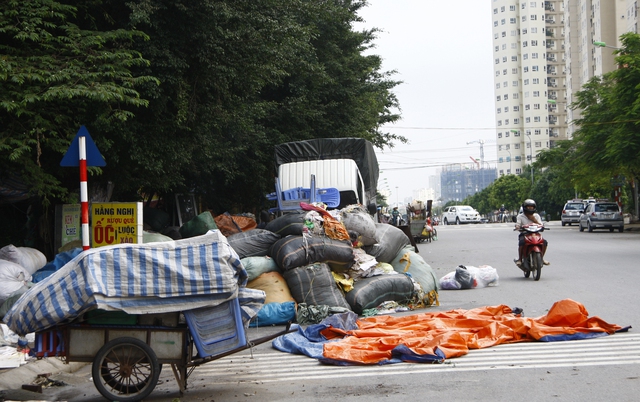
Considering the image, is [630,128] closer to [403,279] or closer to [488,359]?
[403,279]

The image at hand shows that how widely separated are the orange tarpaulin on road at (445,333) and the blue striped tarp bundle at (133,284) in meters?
1.88

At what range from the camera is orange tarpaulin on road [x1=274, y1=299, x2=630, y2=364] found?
730 cm

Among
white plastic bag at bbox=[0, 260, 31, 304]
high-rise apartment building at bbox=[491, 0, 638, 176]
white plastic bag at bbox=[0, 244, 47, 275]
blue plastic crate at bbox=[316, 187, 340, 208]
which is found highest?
high-rise apartment building at bbox=[491, 0, 638, 176]

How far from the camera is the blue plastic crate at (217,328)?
6074mm

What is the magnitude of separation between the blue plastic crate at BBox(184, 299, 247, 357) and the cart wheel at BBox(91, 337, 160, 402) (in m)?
0.39

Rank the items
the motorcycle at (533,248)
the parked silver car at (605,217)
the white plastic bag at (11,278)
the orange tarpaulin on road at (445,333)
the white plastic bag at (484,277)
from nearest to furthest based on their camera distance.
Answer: the orange tarpaulin on road at (445,333) → the white plastic bag at (11,278) → the white plastic bag at (484,277) → the motorcycle at (533,248) → the parked silver car at (605,217)

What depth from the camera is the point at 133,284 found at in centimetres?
589

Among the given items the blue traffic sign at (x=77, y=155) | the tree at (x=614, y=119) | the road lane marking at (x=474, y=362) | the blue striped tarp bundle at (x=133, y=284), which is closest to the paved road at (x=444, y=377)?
the road lane marking at (x=474, y=362)

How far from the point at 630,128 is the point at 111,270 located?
106 ft

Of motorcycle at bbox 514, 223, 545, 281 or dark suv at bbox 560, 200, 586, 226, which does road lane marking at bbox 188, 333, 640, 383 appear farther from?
dark suv at bbox 560, 200, 586, 226

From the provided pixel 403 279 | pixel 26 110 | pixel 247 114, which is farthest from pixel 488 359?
pixel 247 114

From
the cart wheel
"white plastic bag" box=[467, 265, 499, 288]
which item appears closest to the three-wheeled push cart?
the cart wheel

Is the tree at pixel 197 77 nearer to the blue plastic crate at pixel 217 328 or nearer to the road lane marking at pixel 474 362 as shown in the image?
the road lane marking at pixel 474 362

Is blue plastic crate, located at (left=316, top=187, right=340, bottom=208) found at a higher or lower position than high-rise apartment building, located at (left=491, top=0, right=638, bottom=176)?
lower
